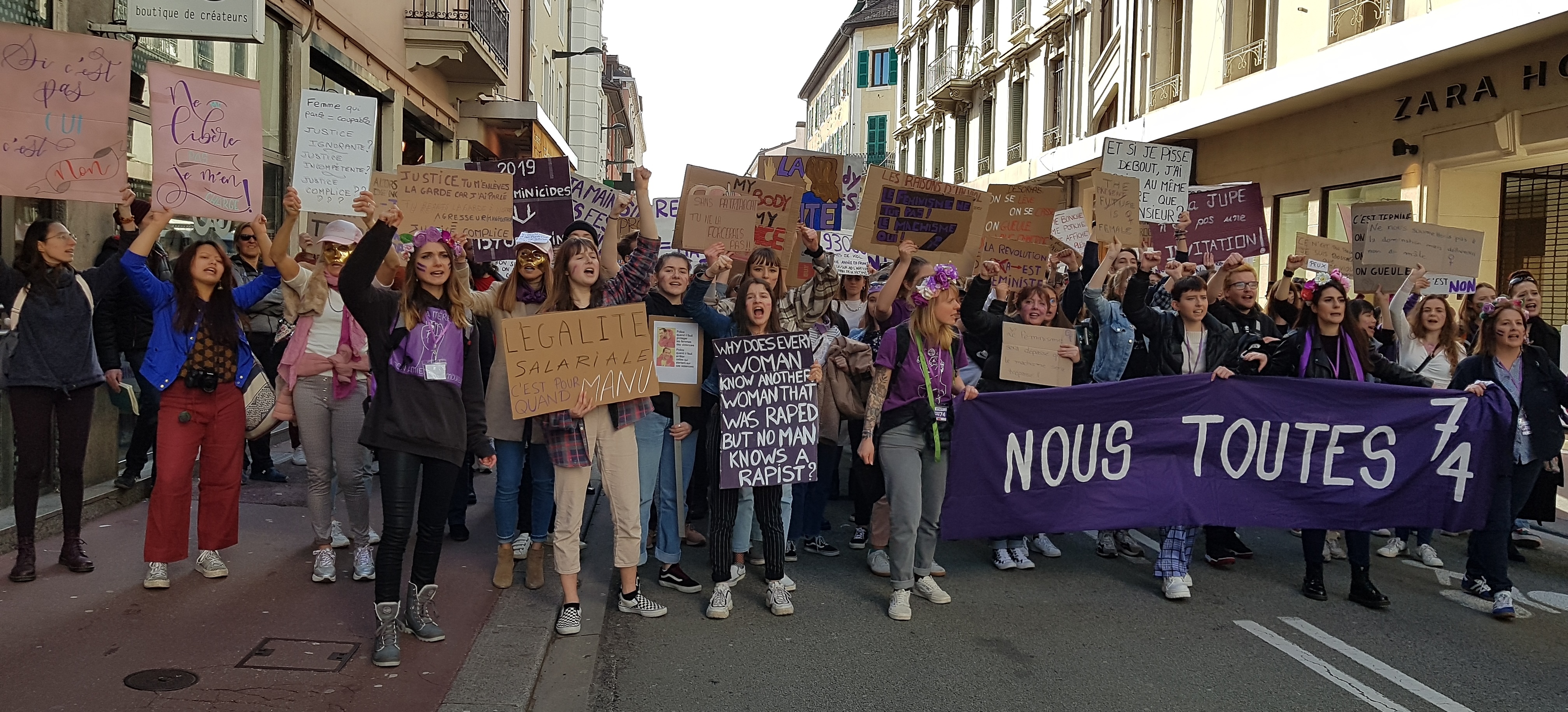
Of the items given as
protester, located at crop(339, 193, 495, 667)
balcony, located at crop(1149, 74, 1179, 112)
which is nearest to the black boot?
protester, located at crop(339, 193, 495, 667)

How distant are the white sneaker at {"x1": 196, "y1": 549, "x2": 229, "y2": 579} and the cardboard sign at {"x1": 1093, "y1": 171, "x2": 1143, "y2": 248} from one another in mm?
6397

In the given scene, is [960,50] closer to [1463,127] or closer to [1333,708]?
[1463,127]

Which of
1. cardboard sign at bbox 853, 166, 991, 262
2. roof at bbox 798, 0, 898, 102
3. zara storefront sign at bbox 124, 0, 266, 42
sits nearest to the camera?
zara storefront sign at bbox 124, 0, 266, 42

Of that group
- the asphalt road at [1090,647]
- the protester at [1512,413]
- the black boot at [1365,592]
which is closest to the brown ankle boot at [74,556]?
the asphalt road at [1090,647]

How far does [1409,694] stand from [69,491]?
6252mm

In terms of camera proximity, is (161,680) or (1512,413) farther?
(1512,413)

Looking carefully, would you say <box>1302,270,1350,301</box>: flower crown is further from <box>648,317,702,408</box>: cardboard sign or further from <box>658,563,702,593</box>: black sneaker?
<box>658,563,702,593</box>: black sneaker

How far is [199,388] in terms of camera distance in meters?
5.57

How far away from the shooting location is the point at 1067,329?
679 cm

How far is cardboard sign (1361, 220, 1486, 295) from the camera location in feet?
29.2

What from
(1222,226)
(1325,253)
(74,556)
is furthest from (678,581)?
(1222,226)

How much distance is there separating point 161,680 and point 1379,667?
500 centimetres

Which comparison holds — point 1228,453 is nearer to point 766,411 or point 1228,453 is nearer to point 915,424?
point 915,424

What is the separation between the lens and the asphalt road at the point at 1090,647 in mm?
4660
